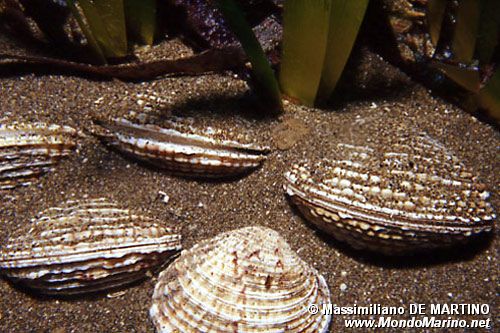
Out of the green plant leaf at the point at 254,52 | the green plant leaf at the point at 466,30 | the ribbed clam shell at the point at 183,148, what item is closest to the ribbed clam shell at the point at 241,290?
the ribbed clam shell at the point at 183,148

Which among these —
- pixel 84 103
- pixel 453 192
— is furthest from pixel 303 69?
pixel 84 103

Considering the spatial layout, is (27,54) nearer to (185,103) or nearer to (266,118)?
(185,103)

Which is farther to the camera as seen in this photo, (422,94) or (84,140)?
(422,94)

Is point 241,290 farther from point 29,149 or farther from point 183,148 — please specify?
point 29,149

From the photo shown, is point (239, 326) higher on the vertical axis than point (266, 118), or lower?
lower

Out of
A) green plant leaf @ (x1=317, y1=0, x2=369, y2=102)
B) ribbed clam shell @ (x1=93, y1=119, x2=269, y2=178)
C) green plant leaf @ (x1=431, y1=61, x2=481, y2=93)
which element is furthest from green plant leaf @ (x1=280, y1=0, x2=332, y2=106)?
green plant leaf @ (x1=431, y1=61, x2=481, y2=93)

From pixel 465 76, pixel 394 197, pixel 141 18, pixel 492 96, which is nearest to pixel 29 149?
pixel 141 18

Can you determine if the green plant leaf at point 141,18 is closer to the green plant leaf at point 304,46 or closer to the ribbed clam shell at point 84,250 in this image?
the green plant leaf at point 304,46

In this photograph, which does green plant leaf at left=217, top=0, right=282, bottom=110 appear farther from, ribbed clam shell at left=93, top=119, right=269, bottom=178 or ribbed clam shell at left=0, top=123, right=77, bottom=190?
ribbed clam shell at left=0, top=123, right=77, bottom=190
